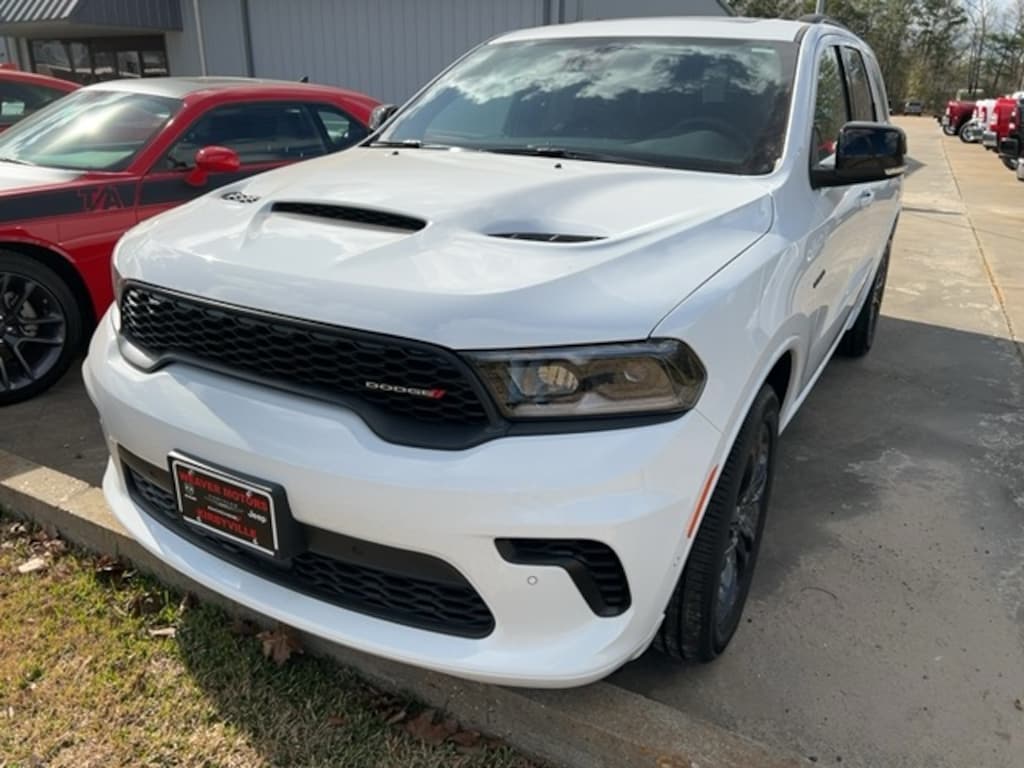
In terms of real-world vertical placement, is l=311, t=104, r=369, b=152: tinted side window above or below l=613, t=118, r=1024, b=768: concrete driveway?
above

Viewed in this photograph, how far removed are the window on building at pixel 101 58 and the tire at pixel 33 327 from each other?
1578cm

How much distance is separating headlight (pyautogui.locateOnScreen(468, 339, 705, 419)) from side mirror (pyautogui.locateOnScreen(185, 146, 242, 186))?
3397 millimetres

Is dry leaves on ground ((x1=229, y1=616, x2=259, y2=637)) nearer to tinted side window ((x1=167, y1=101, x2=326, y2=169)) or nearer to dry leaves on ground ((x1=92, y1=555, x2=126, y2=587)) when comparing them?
dry leaves on ground ((x1=92, y1=555, x2=126, y2=587))

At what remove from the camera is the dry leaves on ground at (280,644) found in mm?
2445

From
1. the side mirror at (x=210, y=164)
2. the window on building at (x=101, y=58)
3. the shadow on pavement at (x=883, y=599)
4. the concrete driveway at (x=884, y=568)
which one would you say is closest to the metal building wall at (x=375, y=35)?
the window on building at (x=101, y=58)

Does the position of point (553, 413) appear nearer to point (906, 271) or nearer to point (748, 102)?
point (748, 102)

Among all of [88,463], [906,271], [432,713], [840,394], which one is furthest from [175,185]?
[906,271]

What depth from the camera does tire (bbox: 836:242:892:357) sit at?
199 inches

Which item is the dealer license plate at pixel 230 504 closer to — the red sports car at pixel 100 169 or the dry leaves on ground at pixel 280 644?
the dry leaves on ground at pixel 280 644

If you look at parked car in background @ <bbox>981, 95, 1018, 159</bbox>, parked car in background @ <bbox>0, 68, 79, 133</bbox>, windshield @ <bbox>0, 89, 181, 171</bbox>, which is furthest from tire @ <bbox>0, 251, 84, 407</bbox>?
parked car in background @ <bbox>981, 95, 1018, 159</bbox>

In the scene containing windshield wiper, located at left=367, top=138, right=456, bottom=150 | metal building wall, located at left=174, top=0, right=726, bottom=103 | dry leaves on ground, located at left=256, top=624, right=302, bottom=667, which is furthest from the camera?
metal building wall, located at left=174, top=0, right=726, bottom=103

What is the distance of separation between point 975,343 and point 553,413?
16.2 ft

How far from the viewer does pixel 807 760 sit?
6.67 feet

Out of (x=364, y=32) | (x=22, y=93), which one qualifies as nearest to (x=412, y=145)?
(x=22, y=93)
